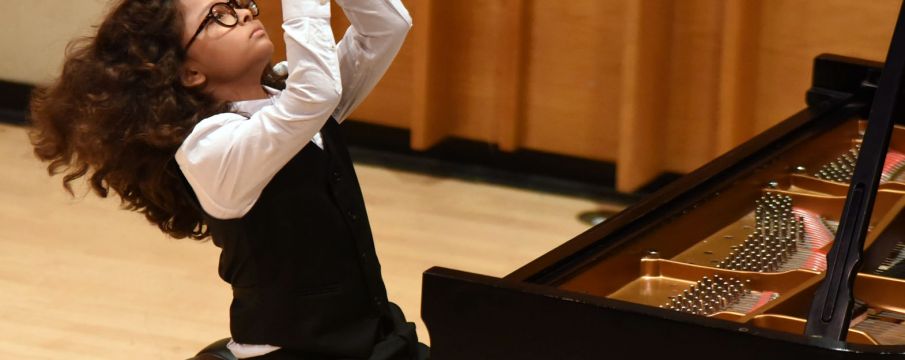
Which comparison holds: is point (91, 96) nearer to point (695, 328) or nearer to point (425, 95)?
point (695, 328)

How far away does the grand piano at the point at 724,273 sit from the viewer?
1956 millimetres

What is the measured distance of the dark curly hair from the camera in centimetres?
224

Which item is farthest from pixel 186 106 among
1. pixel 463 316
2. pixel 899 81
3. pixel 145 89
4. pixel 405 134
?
pixel 405 134

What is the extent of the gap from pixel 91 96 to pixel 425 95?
8.32 feet

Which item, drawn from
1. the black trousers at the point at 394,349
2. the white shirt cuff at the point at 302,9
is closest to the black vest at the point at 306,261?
the black trousers at the point at 394,349

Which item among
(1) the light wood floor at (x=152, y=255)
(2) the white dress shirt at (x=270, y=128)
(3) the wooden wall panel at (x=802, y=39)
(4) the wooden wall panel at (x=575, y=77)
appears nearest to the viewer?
(2) the white dress shirt at (x=270, y=128)

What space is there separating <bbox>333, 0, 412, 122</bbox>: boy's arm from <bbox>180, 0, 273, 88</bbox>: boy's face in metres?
0.15

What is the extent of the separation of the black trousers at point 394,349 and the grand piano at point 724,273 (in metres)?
0.29

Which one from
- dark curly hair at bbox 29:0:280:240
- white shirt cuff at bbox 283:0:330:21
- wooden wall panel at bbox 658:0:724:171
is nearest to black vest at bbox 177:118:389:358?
dark curly hair at bbox 29:0:280:240

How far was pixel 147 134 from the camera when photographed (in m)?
2.21

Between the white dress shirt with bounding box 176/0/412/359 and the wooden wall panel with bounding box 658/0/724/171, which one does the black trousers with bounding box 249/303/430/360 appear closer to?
the white dress shirt with bounding box 176/0/412/359

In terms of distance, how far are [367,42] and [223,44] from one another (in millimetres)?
255

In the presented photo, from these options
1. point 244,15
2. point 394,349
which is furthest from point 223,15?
point 394,349

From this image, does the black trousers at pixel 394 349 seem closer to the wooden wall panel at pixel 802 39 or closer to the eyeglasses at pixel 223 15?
the eyeglasses at pixel 223 15
